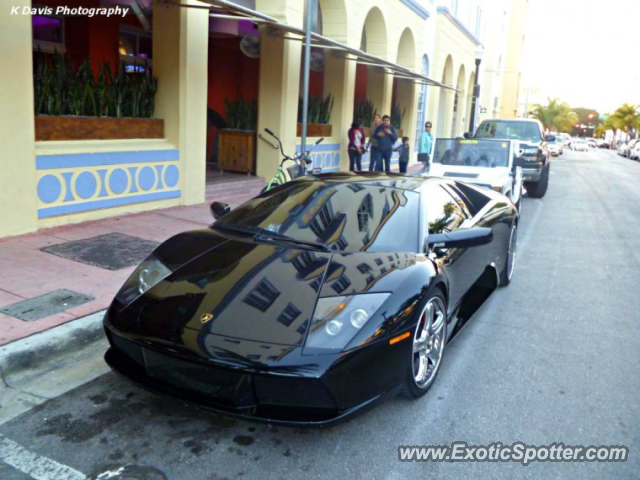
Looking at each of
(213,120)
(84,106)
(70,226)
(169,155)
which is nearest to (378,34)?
(213,120)

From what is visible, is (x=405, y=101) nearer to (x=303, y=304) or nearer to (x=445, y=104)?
(x=445, y=104)

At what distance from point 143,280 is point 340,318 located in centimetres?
137

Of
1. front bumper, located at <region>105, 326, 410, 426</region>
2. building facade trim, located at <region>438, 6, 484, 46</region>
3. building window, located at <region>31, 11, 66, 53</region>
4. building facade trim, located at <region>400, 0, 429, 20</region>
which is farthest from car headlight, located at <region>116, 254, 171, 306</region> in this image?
building facade trim, located at <region>438, 6, 484, 46</region>

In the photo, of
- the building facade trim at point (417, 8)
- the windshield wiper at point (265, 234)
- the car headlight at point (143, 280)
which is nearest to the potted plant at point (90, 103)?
the windshield wiper at point (265, 234)

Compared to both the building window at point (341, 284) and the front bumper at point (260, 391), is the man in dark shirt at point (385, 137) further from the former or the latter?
the front bumper at point (260, 391)

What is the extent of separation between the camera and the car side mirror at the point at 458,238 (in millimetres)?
4102

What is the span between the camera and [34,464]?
9.48ft

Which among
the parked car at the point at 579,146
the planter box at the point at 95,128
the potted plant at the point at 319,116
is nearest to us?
the planter box at the point at 95,128

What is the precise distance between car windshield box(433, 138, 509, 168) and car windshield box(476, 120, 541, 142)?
4.90 meters

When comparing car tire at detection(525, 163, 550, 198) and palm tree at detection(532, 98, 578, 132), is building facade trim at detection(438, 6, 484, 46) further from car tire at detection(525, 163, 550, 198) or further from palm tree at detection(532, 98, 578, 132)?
palm tree at detection(532, 98, 578, 132)

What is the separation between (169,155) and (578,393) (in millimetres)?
7126

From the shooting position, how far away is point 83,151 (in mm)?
7688

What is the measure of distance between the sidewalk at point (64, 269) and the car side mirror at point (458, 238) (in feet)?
9.09

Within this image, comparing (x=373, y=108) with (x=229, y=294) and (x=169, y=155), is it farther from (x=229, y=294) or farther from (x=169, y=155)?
(x=229, y=294)
